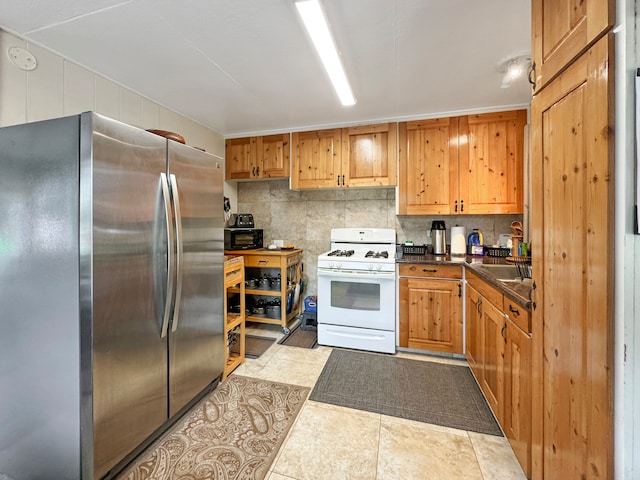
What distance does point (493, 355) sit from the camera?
1.75m

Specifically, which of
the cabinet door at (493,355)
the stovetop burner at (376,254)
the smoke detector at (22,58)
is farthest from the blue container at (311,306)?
the smoke detector at (22,58)

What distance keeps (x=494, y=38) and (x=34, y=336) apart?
306 centimetres

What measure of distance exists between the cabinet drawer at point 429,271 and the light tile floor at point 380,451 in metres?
1.26

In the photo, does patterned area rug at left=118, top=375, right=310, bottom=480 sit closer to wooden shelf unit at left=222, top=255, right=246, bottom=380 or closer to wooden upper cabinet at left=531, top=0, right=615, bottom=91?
wooden shelf unit at left=222, top=255, right=246, bottom=380

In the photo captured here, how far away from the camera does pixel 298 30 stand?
5.56 feet

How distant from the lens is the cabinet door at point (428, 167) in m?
2.90

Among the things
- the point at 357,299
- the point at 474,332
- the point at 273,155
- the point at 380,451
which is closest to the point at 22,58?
the point at 273,155

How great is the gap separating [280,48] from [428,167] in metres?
1.87

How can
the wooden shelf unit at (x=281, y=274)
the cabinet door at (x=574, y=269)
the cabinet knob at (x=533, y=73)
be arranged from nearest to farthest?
the cabinet door at (x=574, y=269), the cabinet knob at (x=533, y=73), the wooden shelf unit at (x=281, y=274)

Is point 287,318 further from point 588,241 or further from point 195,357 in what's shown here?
point 588,241

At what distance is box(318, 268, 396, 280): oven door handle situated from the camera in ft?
8.77

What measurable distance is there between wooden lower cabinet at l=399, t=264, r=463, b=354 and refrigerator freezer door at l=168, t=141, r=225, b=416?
172cm

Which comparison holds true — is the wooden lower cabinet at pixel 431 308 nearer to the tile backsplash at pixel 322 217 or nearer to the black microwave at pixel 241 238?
the tile backsplash at pixel 322 217

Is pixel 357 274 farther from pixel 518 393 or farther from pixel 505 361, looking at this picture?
pixel 518 393
